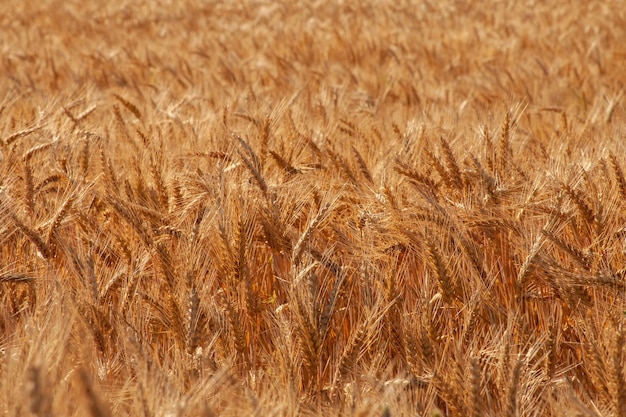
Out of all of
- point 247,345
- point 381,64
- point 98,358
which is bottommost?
point 381,64

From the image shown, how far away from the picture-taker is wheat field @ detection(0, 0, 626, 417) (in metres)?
1.28

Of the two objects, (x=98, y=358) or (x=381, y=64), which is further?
(x=381, y=64)

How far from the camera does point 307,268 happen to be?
1469 mm

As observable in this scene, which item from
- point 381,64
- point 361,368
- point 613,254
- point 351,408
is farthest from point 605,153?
point 381,64

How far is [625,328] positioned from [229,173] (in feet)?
3.96

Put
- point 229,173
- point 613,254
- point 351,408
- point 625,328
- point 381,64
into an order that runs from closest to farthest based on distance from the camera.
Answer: point 351,408, point 625,328, point 613,254, point 229,173, point 381,64

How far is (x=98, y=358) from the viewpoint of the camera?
1.46 metres

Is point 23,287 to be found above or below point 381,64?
above

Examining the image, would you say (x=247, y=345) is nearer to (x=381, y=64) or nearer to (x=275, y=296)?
(x=275, y=296)

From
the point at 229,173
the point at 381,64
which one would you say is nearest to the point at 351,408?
the point at 229,173

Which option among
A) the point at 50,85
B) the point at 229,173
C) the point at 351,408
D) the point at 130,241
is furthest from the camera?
the point at 50,85

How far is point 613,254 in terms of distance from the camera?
5.77 feet

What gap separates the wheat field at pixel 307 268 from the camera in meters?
1.28

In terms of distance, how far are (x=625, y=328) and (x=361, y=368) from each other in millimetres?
528
